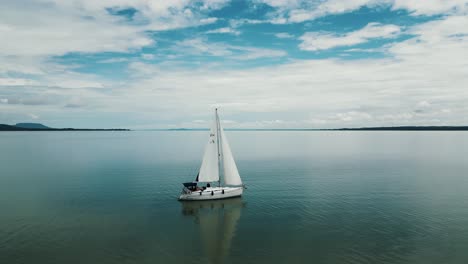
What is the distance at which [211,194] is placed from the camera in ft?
192

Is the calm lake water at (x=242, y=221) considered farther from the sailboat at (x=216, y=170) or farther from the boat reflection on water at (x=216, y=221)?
the sailboat at (x=216, y=170)

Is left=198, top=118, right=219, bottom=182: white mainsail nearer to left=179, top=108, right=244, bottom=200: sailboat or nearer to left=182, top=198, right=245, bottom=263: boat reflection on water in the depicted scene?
left=179, top=108, right=244, bottom=200: sailboat

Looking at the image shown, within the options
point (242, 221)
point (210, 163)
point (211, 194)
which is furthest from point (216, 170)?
point (242, 221)

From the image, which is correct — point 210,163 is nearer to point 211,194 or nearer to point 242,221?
point 211,194

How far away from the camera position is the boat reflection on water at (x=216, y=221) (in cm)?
3706

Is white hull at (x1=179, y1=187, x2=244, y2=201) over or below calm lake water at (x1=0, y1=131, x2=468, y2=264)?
over

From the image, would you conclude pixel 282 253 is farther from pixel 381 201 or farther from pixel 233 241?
pixel 381 201

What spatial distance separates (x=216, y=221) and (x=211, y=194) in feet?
35.2

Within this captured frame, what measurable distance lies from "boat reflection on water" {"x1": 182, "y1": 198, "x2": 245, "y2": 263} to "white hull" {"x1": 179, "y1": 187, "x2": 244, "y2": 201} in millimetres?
760

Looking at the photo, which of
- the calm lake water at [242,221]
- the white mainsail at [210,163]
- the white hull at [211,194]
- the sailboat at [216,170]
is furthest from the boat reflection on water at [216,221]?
the white mainsail at [210,163]

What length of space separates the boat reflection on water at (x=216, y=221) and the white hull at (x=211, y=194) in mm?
760

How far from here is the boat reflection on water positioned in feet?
122

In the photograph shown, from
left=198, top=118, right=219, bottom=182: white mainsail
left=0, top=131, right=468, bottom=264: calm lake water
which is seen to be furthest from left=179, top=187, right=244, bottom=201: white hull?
left=198, top=118, right=219, bottom=182: white mainsail

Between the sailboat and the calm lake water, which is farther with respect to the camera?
the sailboat
